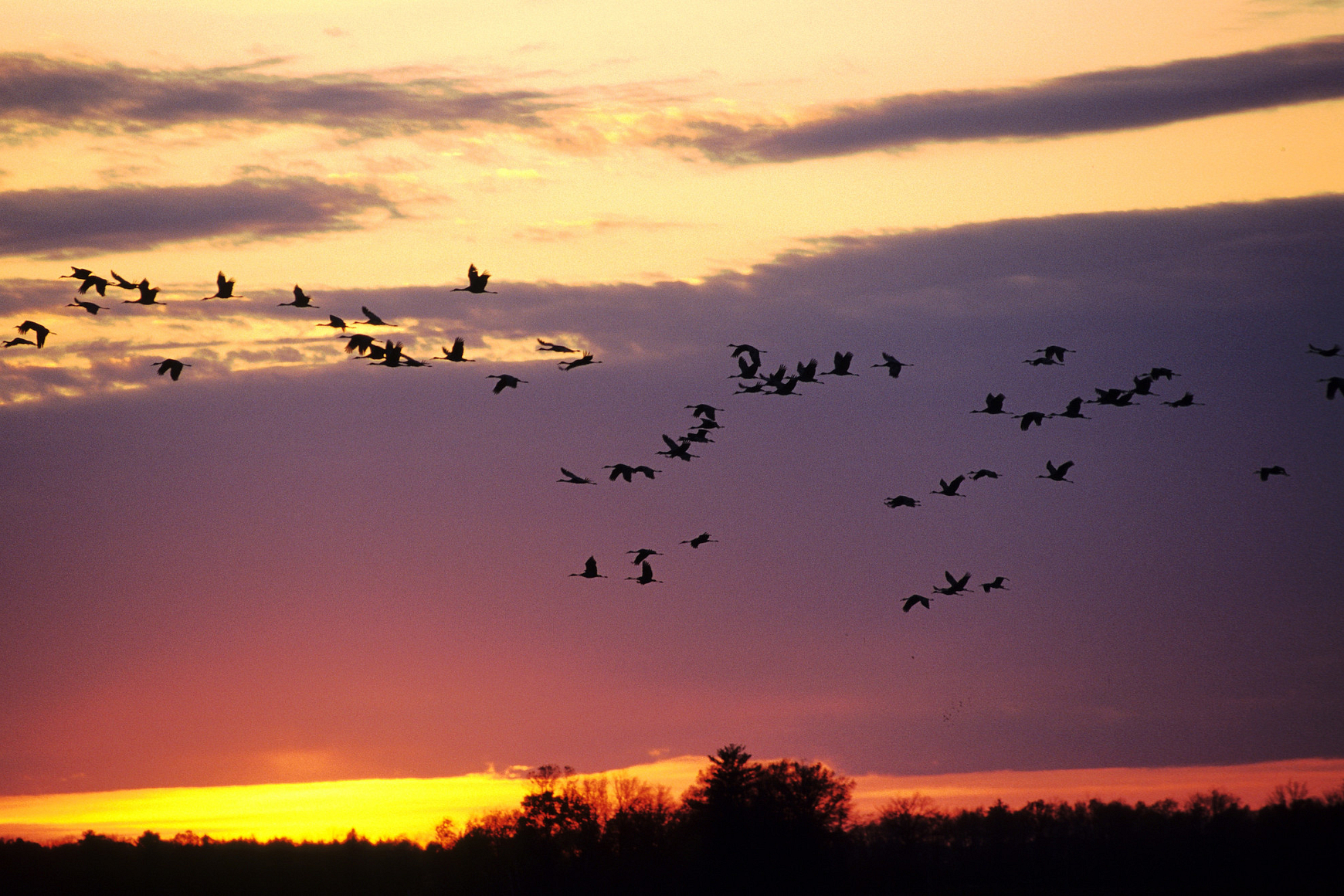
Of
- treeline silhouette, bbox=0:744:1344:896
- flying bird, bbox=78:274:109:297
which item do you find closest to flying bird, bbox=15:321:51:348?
flying bird, bbox=78:274:109:297

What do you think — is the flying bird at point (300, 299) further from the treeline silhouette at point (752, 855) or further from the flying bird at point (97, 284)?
the treeline silhouette at point (752, 855)

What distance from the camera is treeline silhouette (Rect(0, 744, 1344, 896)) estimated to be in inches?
3752

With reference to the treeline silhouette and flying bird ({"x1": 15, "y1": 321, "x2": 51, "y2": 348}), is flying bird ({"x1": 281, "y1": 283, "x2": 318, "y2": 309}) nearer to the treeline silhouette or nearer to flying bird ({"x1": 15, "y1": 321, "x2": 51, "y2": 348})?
flying bird ({"x1": 15, "y1": 321, "x2": 51, "y2": 348})

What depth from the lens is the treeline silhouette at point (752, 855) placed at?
95.3 m

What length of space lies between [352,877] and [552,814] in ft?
74.8

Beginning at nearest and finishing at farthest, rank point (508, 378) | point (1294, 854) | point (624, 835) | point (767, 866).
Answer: point (508, 378) → point (767, 866) → point (624, 835) → point (1294, 854)

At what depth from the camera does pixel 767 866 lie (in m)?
93.4

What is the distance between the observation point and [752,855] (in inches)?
3681

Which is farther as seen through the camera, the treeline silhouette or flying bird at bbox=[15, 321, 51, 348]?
the treeline silhouette

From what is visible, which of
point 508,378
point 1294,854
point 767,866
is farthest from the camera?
point 1294,854

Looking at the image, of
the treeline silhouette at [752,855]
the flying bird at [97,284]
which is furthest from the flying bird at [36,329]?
the treeline silhouette at [752,855]

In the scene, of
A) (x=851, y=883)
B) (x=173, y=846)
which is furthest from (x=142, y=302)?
(x=173, y=846)

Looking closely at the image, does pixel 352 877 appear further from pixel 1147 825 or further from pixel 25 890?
pixel 1147 825

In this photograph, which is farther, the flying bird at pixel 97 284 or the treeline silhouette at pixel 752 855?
the treeline silhouette at pixel 752 855
